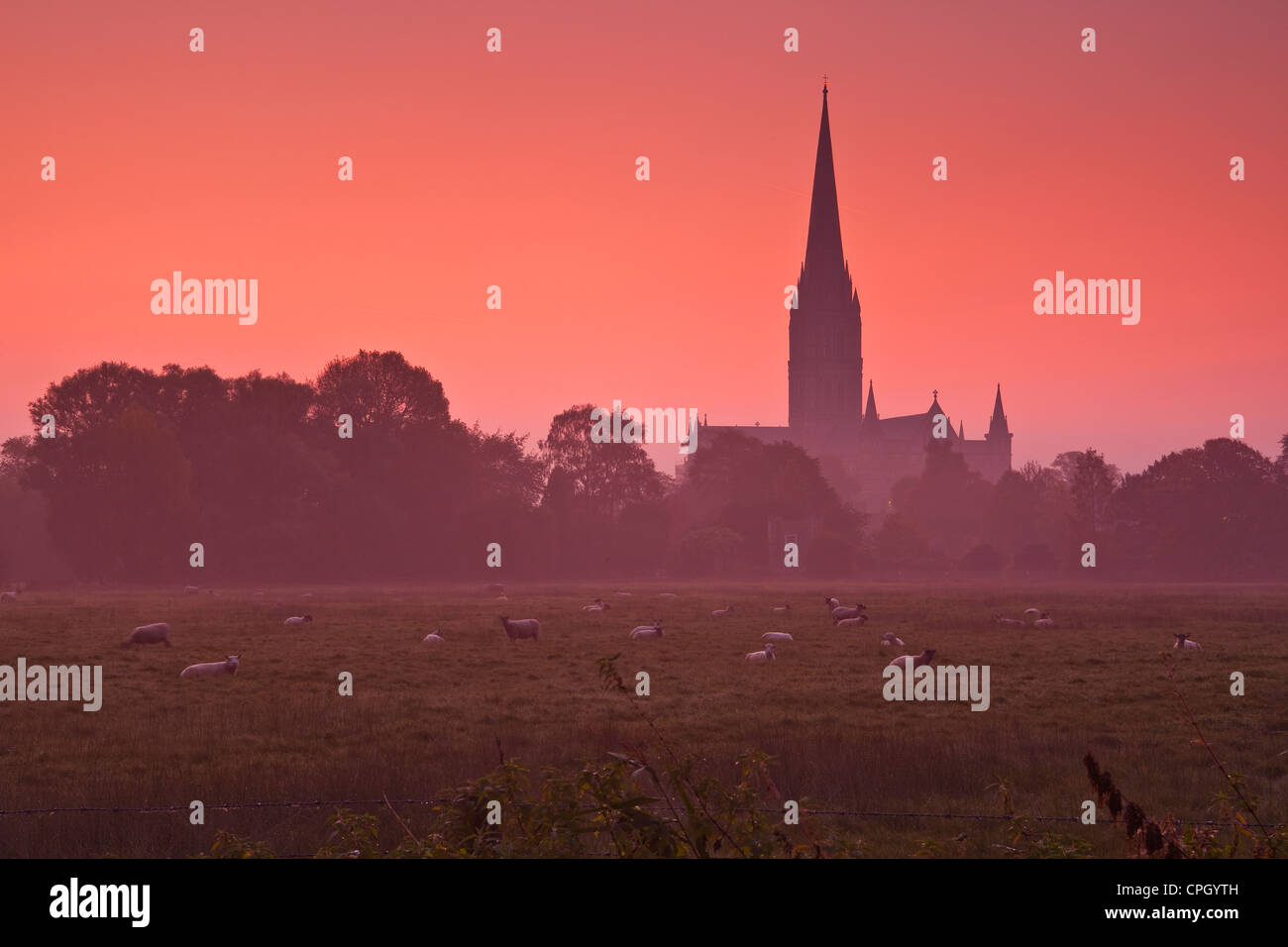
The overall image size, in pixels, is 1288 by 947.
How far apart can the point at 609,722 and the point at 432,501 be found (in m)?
73.9

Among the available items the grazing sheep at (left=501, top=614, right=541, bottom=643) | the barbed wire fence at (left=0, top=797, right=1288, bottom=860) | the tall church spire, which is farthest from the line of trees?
the tall church spire

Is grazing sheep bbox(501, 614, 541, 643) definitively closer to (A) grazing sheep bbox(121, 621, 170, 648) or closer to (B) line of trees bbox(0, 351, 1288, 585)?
(A) grazing sheep bbox(121, 621, 170, 648)

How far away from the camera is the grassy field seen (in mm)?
14023

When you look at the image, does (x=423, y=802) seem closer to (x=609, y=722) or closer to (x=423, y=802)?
(x=423, y=802)

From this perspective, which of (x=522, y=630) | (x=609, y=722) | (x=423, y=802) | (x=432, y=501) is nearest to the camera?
(x=423, y=802)

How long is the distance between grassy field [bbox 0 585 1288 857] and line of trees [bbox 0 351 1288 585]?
3901 cm

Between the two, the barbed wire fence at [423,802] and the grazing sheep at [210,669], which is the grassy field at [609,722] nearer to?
the barbed wire fence at [423,802]

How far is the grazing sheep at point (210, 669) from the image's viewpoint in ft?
86.4

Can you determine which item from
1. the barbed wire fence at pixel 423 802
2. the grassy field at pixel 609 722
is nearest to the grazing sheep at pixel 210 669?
the grassy field at pixel 609 722

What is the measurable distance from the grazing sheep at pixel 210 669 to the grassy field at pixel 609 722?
28.2 inches

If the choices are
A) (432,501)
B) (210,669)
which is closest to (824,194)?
(432,501)

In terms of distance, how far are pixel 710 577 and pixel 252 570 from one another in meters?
41.2

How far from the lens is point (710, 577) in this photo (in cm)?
9675

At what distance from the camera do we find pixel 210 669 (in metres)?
26.7
